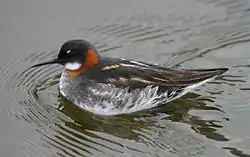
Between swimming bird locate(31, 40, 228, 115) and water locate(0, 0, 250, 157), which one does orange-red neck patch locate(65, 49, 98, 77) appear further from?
water locate(0, 0, 250, 157)

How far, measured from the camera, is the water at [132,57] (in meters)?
8.11

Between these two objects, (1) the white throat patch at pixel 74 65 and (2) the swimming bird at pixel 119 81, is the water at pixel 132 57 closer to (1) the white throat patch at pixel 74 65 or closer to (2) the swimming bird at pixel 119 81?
(2) the swimming bird at pixel 119 81

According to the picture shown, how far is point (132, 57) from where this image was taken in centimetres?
994

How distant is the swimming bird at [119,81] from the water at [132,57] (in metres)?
0.15

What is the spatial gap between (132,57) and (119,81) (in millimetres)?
1333

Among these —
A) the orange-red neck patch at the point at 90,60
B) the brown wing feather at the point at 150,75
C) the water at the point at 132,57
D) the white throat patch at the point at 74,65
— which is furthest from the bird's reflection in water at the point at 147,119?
the orange-red neck patch at the point at 90,60

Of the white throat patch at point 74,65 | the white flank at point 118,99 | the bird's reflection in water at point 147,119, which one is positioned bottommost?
the bird's reflection in water at point 147,119

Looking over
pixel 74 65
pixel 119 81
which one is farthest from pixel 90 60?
pixel 119 81

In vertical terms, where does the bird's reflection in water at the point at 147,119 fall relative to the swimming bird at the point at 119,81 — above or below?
below

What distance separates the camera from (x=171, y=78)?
8.83 metres

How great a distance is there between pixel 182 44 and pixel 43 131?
2754 millimetres

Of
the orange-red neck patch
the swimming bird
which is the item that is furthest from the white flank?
the orange-red neck patch

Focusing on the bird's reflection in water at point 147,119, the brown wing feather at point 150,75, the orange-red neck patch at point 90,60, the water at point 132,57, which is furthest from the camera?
the orange-red neck patch at point 90,60

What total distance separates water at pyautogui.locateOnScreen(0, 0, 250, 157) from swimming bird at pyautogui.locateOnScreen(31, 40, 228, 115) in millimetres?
149
